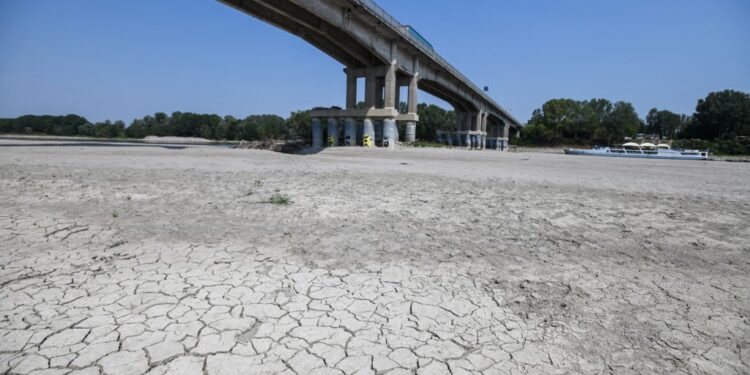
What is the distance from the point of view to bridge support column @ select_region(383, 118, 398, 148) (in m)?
32.0

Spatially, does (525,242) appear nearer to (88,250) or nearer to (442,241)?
(442,241)

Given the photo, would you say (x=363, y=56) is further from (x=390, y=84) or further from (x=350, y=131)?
(x=350, y=131)

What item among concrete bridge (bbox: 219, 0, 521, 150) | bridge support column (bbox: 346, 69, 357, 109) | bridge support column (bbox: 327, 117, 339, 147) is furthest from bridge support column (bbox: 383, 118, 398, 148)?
bridge support column (bbox: 346, 69, 357, 109)

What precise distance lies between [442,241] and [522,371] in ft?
8.90

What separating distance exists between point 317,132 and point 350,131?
169 inches

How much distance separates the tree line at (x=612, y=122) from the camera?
82125 millimetres

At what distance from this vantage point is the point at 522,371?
228 centimetres

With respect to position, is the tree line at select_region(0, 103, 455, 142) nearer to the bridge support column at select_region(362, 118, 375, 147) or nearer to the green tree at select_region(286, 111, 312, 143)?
the green tree at select_region(286, 111, 312, 143)

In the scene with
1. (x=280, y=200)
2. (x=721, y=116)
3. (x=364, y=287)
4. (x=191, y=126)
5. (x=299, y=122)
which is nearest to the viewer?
(x=364, y=287)

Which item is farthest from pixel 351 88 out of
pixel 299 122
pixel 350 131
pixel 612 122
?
pixel 612 122

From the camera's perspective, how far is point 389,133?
105ft

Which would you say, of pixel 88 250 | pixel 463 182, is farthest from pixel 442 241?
pixel 463 182

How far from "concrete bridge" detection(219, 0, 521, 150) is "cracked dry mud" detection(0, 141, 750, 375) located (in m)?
22.4

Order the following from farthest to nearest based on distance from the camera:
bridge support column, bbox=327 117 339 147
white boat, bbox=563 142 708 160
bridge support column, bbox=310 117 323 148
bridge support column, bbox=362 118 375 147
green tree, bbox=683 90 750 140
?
→ green tree, bbox=683 90 750 140, bridge support column, bbox=310 117 323 148, bridge support column, bbox=327 117 339 147, bridge support column, bbox=362 118 375 147, white boat, bbox=563 142 708 160
